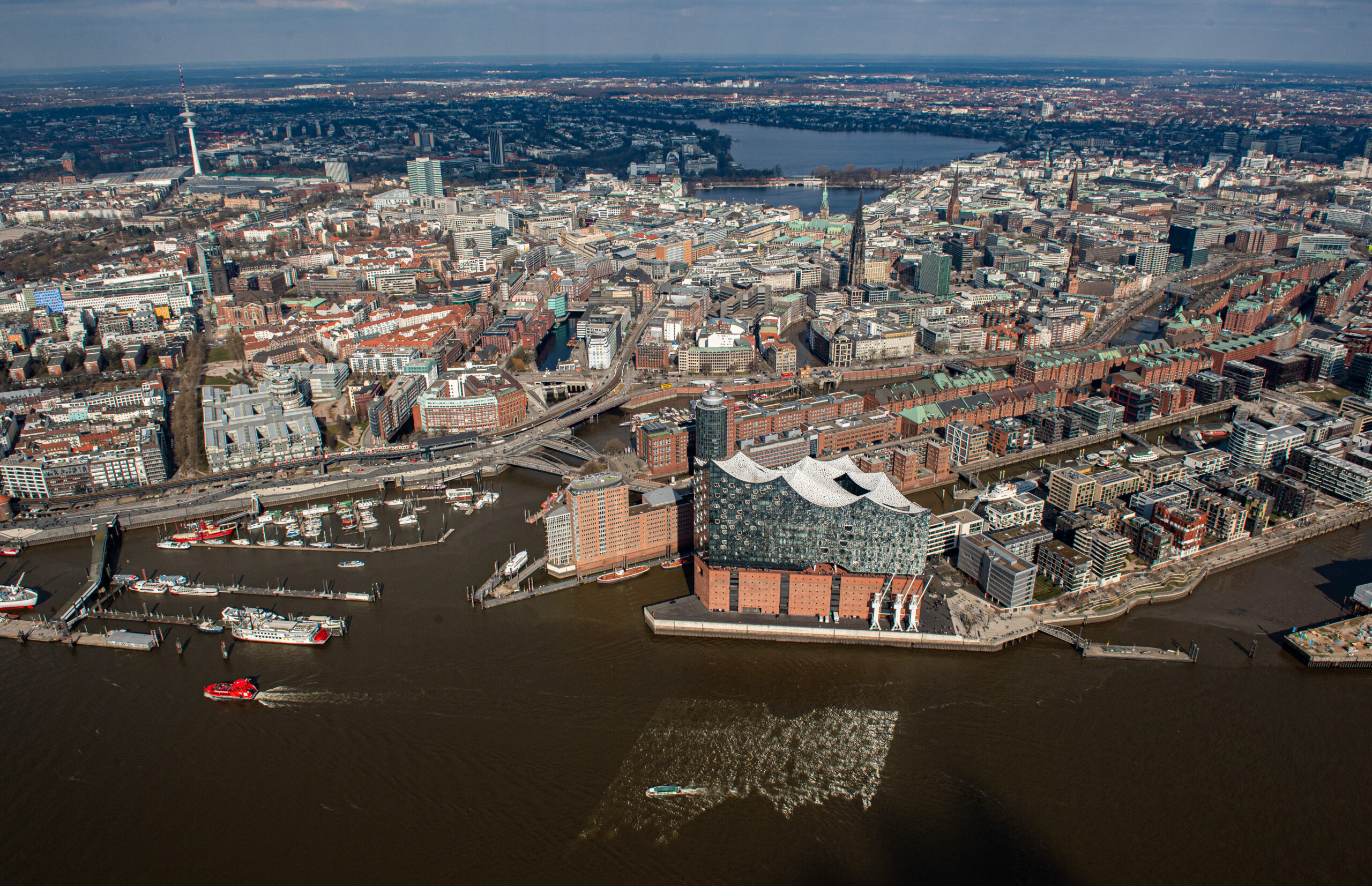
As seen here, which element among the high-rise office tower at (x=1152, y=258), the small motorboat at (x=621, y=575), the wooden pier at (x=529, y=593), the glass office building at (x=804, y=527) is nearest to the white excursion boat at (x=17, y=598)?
the wooden pier at (x=529, y=593)

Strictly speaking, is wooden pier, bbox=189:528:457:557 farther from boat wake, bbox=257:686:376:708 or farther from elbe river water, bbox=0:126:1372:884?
boat wake, bbox=257:686:376:708

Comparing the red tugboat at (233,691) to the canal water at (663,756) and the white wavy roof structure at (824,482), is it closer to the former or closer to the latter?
the canal water at (663,756)

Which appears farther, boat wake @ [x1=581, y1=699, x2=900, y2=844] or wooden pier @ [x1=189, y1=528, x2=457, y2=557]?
wooden pier @ [x1=189, y1=528, x2=457, y2=557]

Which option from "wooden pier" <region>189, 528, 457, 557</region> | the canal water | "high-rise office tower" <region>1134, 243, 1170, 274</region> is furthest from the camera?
"high-rise office tower" <region>1134, 243, 1170, 274</region>

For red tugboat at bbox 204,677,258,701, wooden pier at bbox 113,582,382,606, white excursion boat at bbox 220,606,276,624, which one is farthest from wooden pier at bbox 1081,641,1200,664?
white excursion boat at bbox 220,606,276,624

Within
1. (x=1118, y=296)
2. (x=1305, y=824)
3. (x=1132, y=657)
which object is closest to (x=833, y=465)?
(x=1132, y=657)

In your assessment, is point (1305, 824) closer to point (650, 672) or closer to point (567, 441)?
point (650, 672)
